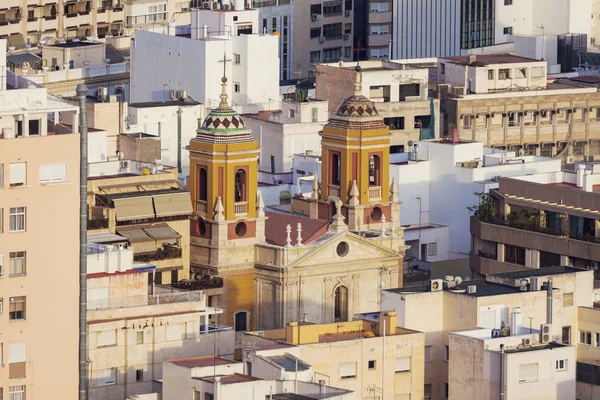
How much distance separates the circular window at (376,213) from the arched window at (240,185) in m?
8.18

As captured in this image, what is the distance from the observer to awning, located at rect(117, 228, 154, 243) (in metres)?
167

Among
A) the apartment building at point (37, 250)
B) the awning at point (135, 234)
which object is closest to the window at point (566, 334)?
the awning at point (135, 234)

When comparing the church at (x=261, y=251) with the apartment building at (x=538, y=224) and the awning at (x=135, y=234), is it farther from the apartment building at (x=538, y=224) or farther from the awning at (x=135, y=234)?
the apartment building at (x=538, y=224)

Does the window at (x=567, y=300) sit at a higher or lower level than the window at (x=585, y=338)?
higher

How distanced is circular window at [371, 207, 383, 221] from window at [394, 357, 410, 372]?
22423 mm

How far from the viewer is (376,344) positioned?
153750mm

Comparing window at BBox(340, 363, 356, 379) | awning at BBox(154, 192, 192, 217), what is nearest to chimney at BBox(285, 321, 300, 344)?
window at BBox(340, 363, 356, 379)

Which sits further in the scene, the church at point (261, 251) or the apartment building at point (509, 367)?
the church at point (261, 251)

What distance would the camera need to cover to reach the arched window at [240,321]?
559 feet

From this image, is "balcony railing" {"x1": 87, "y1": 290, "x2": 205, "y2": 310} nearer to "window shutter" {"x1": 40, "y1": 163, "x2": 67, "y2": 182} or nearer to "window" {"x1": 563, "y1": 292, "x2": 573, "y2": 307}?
"window shutter" {"x1": 40, "y1": 163, "x2": 67, "y2": 182}

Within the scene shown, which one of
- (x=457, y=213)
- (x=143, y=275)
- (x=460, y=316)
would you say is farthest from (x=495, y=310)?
(x=457, y=213)

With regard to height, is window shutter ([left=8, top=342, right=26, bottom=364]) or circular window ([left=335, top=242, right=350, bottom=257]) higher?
circular window ([left=335, top=242, right=350, bottom=257])

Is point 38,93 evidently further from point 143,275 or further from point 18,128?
point 143,275

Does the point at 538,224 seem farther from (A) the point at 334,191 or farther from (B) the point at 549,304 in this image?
(B) the point at 549,304
